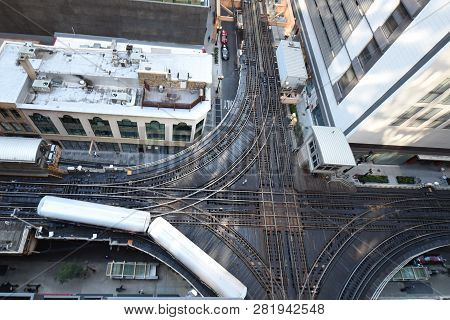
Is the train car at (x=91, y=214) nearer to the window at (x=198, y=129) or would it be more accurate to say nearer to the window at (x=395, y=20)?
the window at (x=198, y=129)

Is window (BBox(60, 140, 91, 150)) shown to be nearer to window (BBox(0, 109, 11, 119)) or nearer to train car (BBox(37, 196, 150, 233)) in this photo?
window (BBox(0, 109, 11, 119))

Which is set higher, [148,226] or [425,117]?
[425,117]

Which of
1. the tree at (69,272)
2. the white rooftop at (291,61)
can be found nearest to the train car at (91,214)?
the tree at (69,272)

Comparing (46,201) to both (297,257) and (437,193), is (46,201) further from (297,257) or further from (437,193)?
(437,193)

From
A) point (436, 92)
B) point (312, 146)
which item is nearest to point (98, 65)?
point (312, 146)

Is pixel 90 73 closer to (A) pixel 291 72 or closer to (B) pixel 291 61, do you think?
(A) pixel 291 72

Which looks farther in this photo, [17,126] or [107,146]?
[107,146]

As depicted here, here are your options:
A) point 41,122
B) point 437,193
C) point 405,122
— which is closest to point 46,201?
point 41,122
